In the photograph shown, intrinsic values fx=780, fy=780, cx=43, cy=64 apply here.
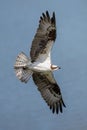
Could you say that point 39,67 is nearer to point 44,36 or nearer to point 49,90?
point 44,36

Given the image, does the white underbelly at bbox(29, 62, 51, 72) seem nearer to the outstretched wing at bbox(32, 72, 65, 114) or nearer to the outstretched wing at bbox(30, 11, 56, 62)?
the outstretched wing at bbox(30, 11, 56, 62)

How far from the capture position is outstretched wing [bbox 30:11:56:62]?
2116 cm

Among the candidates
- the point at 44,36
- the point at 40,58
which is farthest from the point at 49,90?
the point at 44,36

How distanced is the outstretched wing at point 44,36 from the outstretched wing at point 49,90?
2.67 ft

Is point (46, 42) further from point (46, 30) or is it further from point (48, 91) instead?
point (48, 91)

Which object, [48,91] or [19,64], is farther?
[48,91]

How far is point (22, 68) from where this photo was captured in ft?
69.4

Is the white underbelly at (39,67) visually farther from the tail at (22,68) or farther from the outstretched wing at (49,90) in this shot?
the outstretched wing at (49,90)

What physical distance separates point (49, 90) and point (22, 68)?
5.46ft

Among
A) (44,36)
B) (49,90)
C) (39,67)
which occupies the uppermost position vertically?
(44,36)

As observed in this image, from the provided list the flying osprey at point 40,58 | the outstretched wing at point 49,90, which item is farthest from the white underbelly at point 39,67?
the outstretched wing at point 49,90

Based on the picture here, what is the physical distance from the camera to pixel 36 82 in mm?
21953

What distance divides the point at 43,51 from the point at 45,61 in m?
0.29

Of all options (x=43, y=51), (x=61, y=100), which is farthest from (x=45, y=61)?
(x=61, y=100)
